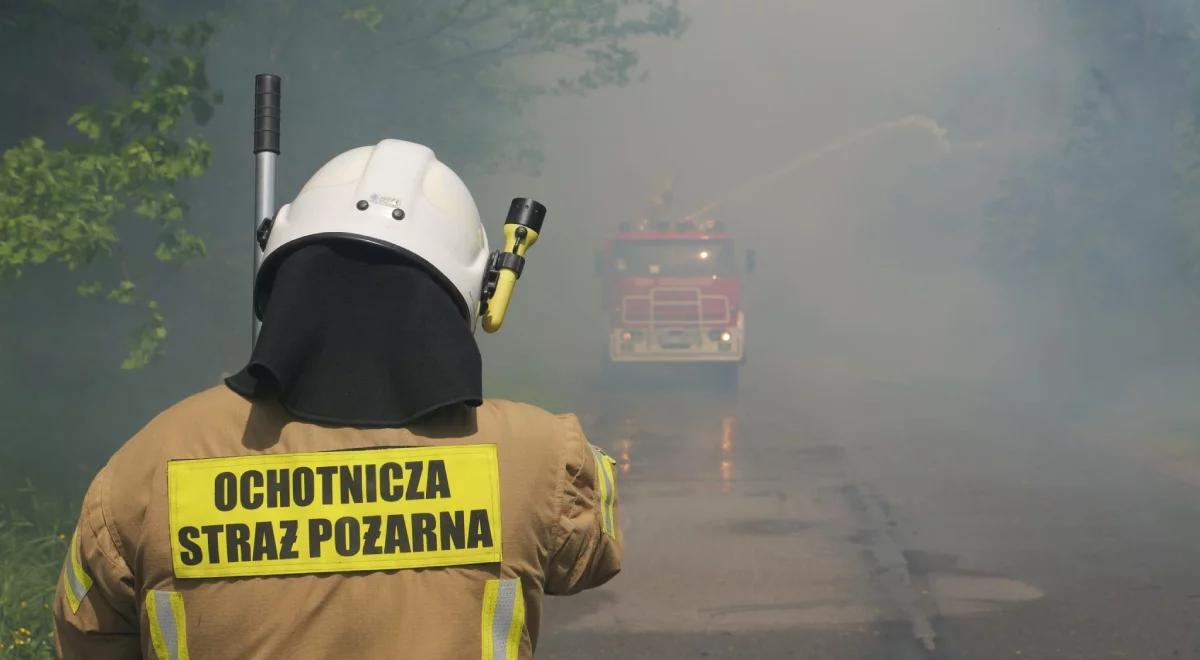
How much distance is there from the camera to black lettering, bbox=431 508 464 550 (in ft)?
6.56

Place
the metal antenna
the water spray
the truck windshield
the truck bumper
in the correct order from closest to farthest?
the metal antenna < the truck bumper < the truck windshield < the water spray

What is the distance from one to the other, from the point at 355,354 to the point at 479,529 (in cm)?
30

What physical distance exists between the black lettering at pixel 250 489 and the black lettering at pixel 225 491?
0.01 meters

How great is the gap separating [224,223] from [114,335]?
1.61 m

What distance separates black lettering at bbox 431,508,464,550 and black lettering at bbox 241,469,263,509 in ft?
0.83

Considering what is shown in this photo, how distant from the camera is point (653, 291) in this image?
65.1 feet

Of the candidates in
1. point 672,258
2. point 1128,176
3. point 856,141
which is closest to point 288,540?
point 672,258

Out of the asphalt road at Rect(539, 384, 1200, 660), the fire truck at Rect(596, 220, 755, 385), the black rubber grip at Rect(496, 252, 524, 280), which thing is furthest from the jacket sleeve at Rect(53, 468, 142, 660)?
the fire truck at Rect(596, 220, 755, 385)

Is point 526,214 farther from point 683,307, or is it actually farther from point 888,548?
point 683,307

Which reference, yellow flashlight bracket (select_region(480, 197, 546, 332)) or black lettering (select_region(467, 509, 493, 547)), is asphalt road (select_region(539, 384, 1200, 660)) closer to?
yellow flashlight bracket (select_region(480, 197, 546, 332))

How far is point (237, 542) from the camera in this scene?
198 cm

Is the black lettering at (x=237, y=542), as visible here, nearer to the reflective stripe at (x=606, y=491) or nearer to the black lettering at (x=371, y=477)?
the black lettering at (x=371, y=477)

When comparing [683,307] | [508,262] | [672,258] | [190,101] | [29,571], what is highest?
[190,101]

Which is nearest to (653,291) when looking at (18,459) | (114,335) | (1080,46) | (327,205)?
(114,335)
